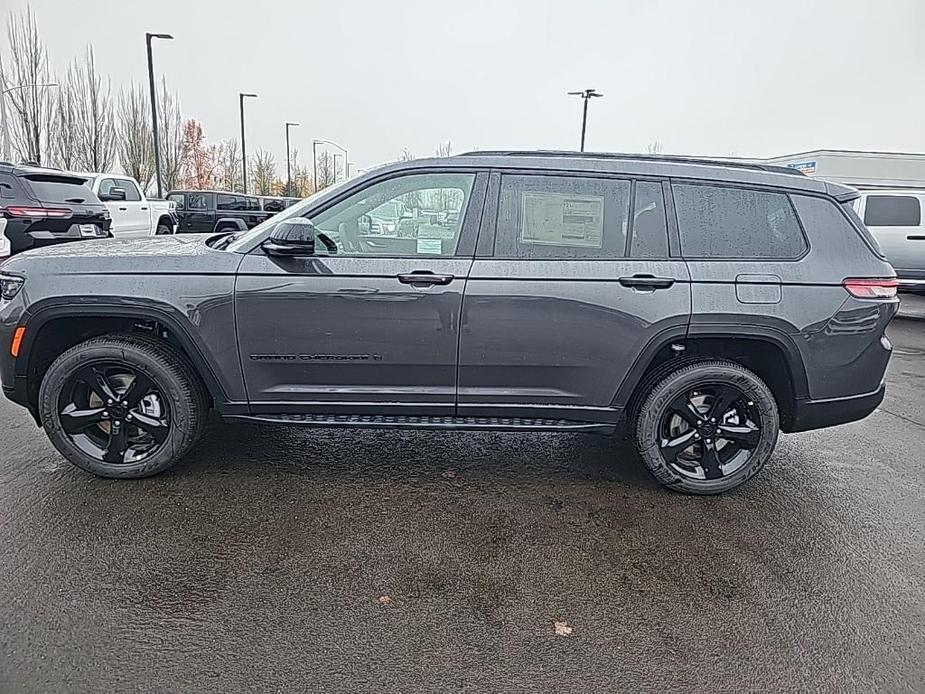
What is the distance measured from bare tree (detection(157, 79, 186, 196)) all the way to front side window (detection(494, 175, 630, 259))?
35.2m

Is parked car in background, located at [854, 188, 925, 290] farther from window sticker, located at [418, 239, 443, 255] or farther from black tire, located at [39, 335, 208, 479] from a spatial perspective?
→ black tire, located at [39, 335, 208, 479]

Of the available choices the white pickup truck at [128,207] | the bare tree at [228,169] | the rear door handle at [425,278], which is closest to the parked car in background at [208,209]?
the white pickup truck at [128,207]

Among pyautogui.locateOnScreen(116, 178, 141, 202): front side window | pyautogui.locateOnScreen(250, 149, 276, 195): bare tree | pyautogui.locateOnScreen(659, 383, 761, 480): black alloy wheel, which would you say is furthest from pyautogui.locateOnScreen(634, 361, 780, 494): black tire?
pyautogui.locateOnScreen(250, 149, 276, 195): bare tree

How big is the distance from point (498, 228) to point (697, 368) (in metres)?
1.33

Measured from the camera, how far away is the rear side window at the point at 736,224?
3.48 meters

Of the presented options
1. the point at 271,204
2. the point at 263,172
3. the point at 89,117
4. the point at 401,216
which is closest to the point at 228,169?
the point at 263,172

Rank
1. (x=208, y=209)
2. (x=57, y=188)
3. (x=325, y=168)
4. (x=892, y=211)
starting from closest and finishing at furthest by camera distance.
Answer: (x=57, y=188)
(x=892, y=211)
(x=208, y=209)
(x=325, y=168)

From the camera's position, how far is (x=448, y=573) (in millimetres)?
2848

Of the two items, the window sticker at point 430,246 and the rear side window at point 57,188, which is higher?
the rear side window at point 57,188

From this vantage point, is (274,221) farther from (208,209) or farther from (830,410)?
(208,209)

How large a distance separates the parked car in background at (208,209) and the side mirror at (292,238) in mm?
17451

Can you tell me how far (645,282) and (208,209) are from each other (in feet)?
64.8

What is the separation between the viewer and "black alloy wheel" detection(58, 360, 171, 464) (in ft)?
11.7

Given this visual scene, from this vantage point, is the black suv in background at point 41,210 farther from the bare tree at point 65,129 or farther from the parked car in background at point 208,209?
the bare tree at point 65,129
